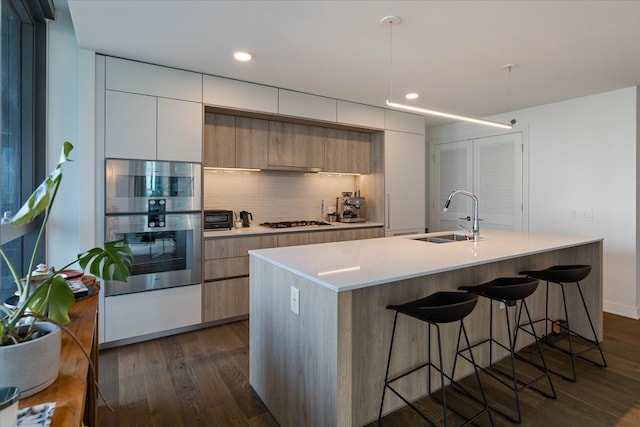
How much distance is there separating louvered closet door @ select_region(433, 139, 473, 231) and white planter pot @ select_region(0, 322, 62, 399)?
5.47m

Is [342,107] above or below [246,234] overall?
above

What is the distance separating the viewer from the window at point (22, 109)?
233 centimetres

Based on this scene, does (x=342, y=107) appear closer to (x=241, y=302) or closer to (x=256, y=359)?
(x=241, y=302)

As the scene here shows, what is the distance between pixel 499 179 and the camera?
5062 mm

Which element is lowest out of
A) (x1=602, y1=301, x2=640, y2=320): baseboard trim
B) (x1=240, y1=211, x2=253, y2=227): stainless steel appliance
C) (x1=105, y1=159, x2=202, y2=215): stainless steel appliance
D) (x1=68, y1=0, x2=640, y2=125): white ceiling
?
(x1=602, y1=301, x2=640, y2=320): baseboard trim

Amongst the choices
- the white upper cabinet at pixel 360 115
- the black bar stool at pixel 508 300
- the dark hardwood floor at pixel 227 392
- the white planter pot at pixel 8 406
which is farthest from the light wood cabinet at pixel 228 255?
the white planter pot at pixel 8 406

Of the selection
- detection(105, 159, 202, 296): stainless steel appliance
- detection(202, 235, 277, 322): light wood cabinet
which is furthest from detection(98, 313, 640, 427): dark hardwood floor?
A: detection(105, 159, 202, 296): stainless steel appliance

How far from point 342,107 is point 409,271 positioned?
118 inches

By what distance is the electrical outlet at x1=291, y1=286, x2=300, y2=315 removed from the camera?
1844mm

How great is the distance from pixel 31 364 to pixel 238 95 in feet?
10.2

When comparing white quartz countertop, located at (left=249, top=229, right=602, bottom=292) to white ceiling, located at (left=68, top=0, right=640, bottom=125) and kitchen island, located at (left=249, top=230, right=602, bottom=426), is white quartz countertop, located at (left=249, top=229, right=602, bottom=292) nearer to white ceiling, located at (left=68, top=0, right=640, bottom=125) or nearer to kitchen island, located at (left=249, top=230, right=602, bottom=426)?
kitchen island, located at (left=249, top=230, right=602, bottom=426)

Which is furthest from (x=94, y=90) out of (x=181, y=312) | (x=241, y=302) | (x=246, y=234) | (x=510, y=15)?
(x=510, y=15)

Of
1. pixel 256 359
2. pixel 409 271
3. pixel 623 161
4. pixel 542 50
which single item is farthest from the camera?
pixel 623 161

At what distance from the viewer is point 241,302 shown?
3.62 meters
